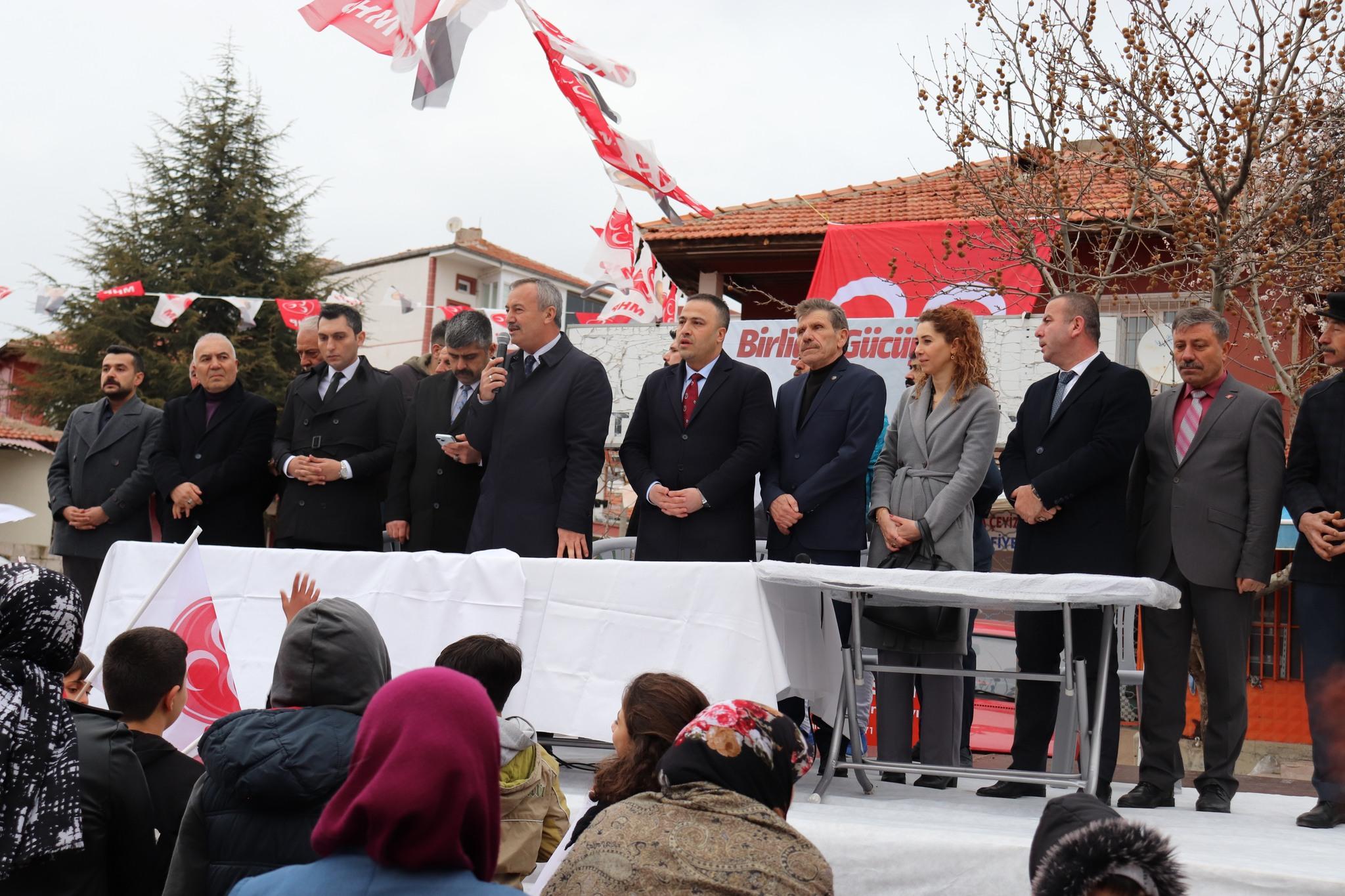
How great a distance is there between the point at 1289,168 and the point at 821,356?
240 inches

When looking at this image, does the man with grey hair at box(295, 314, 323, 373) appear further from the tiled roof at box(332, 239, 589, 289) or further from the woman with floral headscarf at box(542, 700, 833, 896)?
the tiled roof at box(332, 239, 589, 289)

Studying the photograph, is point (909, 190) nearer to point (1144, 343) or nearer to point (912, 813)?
point (1144, 343)

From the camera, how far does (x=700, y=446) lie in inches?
228

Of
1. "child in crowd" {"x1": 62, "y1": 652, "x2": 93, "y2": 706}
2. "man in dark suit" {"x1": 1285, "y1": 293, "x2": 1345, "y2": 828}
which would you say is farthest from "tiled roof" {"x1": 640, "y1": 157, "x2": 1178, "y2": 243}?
"child in crowd" {"x1": 62, "y1": 652, "x2": 93, "y2": 706}

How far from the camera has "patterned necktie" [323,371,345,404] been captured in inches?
269

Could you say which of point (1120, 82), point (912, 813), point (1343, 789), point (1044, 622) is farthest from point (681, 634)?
point (1120, 82)

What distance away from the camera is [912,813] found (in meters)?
4.20

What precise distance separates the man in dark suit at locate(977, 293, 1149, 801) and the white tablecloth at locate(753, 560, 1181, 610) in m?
0.55

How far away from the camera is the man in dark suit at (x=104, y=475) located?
7.02 m

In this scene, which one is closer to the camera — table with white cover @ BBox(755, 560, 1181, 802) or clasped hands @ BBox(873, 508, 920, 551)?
A: table with white cover @ BBox(755, 560, 1181, 802)

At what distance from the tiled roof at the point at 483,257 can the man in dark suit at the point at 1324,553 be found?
4004 cm

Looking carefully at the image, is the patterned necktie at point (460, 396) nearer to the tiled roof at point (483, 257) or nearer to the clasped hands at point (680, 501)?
the clasped hands at point (680, 501)

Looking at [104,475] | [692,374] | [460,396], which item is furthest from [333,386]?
[692,374]

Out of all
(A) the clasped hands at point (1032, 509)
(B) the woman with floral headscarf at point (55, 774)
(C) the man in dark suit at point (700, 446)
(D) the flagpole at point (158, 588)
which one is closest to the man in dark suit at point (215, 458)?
(D) the flagpole at point (158, 588)
